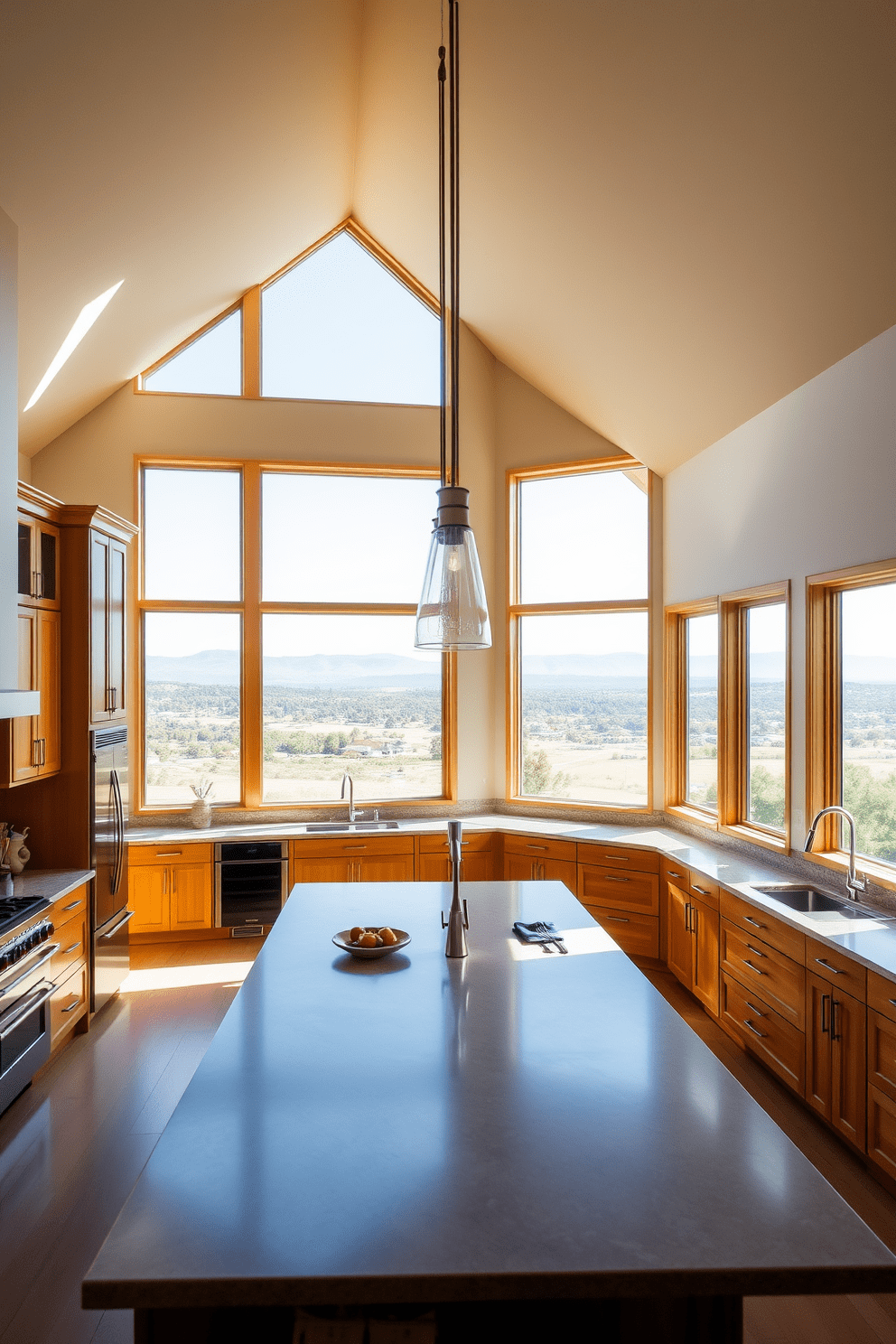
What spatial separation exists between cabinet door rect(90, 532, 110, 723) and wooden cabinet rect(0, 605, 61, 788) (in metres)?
0.17

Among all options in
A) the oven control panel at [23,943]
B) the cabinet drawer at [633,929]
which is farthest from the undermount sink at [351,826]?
the oven control panel at [23,943]

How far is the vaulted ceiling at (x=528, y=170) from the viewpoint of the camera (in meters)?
2.83

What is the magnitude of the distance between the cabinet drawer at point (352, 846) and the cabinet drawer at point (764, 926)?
7.31 feet

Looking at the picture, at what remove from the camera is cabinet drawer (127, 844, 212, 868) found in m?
5.17

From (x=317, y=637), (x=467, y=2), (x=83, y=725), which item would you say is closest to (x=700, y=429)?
(x=467, y=2)

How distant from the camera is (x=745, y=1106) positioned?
5.54 ft

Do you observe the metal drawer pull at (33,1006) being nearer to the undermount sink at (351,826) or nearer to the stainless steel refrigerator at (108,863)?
the stainless steel refrigerator at (108,863)

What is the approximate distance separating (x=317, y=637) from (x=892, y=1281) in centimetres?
520

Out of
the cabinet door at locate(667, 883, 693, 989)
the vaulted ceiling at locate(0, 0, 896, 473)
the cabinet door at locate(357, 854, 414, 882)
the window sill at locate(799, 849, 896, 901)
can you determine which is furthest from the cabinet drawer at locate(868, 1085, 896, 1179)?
the cabinet door at locate(357, 854, 414, 882)

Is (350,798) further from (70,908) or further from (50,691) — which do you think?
(50,691)

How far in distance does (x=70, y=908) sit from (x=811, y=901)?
350cm

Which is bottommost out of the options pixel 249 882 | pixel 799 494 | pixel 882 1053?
pixel 249 882

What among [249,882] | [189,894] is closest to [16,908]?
[189,894]

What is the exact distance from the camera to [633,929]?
4.88 meters
